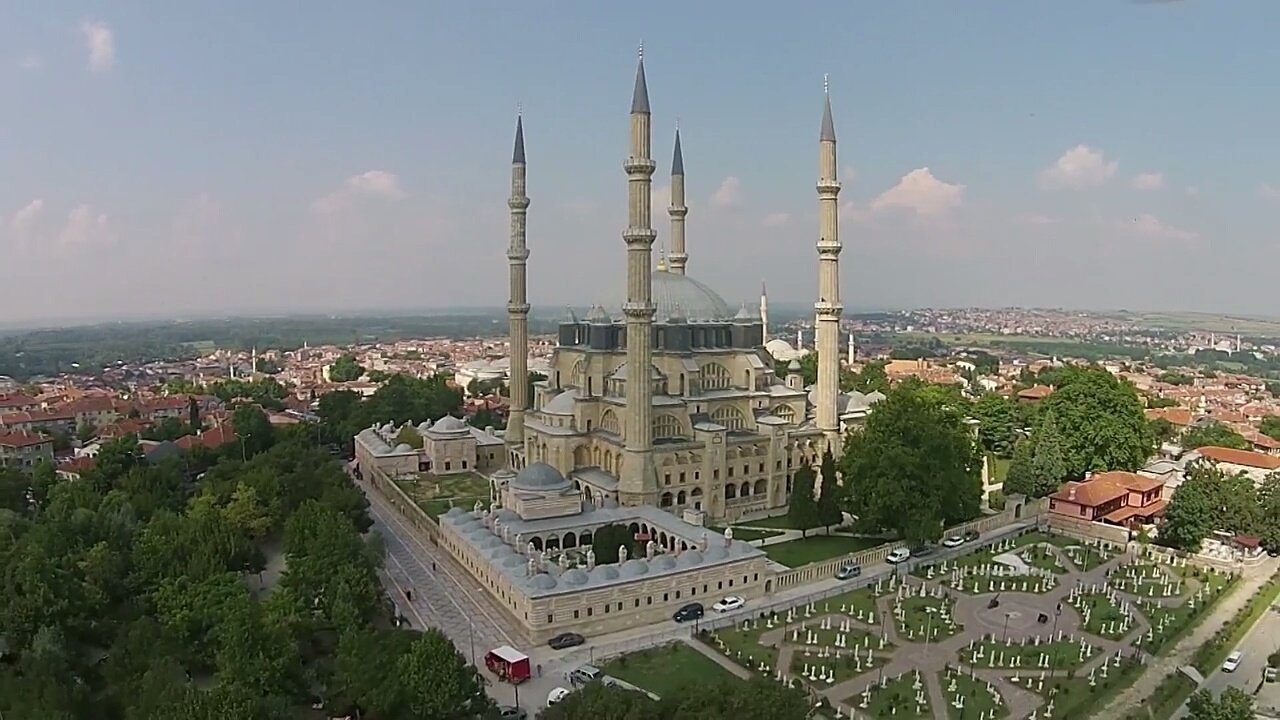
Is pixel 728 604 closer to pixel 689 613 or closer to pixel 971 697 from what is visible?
pixel 689 613

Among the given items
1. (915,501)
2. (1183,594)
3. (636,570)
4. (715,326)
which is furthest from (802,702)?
(715,326)

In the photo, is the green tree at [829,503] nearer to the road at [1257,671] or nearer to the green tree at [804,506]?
the green tree at [804,506]

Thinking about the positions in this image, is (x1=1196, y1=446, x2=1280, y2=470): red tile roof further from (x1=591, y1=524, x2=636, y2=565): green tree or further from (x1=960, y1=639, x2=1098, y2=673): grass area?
(x1=591, y1=524, x2=636, y2=565): green tree

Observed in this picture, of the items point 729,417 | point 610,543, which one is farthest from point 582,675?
point 729,417

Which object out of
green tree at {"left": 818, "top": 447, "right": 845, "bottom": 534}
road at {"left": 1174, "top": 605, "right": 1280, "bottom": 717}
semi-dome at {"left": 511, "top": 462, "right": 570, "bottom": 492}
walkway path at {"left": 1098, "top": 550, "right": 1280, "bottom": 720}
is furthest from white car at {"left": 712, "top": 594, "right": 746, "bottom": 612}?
road at {"left": 1174, "top": 605, "right": 1280, "bottom": 717}

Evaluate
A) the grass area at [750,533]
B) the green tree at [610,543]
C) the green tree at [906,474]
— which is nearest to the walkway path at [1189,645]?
the green tree at [906,474]

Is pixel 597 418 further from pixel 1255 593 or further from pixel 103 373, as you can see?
pixel 103 373

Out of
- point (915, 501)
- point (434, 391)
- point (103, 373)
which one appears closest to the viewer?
point (915, 501)
